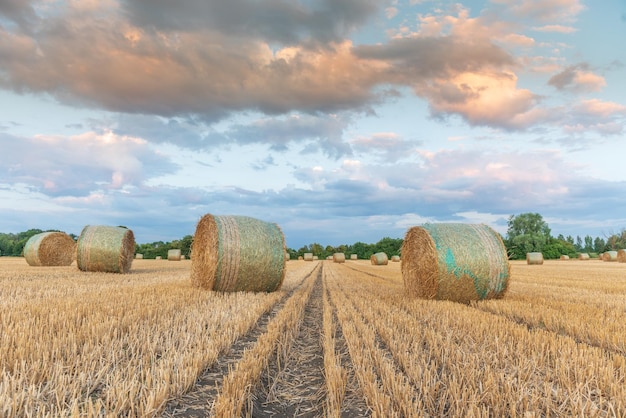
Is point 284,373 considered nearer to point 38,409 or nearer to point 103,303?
point 38,409

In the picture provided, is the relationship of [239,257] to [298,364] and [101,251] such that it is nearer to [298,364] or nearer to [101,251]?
[298,364]

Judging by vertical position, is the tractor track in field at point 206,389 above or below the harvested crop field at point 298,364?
below

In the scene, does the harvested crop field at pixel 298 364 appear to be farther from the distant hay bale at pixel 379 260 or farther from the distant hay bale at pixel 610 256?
the distant hay bale at pixel 610 256

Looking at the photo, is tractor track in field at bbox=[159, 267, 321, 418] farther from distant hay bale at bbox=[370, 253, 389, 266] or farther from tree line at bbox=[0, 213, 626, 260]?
tree line at bbox=[0, 213, 626, 260]

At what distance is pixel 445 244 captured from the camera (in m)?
8.16

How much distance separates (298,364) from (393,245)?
56.0m

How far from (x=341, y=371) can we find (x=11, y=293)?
7.26 meters

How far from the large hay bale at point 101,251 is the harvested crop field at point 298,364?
897cm

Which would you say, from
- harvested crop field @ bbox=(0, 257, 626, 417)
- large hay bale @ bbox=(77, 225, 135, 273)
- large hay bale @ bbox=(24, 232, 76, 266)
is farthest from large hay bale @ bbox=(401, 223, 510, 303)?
large hay bale @ bbox=(24, 232, 76, 266)

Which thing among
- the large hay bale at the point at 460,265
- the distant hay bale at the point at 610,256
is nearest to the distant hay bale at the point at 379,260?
the distant hay bale at the point at 610,256

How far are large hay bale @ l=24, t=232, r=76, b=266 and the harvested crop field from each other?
635 inches

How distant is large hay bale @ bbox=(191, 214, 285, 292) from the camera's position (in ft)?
Result: 27.5

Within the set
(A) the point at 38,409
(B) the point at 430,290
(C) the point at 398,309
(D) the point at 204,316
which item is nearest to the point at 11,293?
(D) the point at 204,316

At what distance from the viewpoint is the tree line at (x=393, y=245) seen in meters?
50.2
